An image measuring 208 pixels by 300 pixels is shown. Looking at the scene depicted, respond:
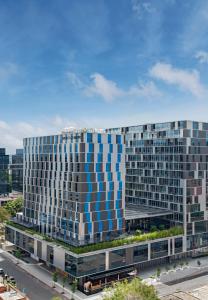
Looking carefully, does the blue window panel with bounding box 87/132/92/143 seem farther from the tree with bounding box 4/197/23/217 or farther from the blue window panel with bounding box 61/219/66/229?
the tree with bounding box 4/197/23/217

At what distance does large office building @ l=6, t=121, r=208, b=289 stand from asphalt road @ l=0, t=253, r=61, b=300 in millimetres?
6292

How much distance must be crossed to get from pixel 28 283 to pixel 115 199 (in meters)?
30.1

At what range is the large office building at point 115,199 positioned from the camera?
87938 millimetres

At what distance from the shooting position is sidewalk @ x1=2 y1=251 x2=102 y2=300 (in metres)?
79.6

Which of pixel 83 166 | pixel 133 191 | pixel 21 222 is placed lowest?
pixel 21 222

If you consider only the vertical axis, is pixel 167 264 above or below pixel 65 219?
below

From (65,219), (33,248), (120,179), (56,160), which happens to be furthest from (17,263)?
(120,179)

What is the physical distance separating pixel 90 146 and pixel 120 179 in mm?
13125

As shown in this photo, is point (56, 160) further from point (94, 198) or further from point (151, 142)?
point (151, 142)

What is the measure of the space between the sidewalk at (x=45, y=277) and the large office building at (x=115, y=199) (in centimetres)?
345

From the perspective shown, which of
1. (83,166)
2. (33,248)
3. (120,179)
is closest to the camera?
(83,166)

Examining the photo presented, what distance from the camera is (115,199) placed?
3696 inches

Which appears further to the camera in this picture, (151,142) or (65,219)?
(151,142)

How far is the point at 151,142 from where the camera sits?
381 ft
